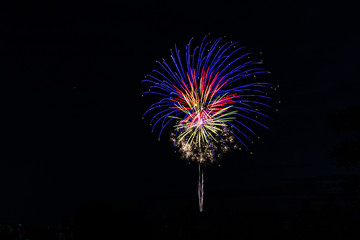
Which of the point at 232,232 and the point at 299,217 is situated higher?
the point at 299,217

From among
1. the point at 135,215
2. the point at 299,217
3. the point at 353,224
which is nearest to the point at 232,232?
the point at 299,217

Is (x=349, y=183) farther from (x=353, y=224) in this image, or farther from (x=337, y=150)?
(x=353, y=224)

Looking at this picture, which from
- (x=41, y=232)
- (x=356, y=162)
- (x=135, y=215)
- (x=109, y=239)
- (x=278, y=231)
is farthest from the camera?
(x=41, y=232)

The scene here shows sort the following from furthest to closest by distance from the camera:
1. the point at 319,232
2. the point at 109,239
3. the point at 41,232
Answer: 1. the point at 41,232
2. the point at 319,232
3. the point at 109,239

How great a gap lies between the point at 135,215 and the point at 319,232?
437 inches

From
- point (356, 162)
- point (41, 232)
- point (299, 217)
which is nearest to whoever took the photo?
point (299, 217)

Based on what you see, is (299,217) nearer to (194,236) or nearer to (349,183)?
(194,236)

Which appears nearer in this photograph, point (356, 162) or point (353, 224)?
point (353, 224)

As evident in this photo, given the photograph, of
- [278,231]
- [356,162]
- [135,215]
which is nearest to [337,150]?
[356,162]

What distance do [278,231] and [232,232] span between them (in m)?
1.69

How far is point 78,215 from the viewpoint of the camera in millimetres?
5852

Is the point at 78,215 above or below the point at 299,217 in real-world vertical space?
below

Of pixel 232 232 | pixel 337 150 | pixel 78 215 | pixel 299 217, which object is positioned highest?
pixel 337 150

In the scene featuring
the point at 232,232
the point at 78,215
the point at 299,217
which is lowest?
the point at 78,215
